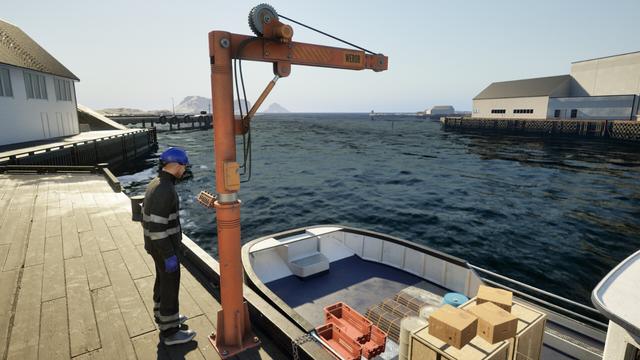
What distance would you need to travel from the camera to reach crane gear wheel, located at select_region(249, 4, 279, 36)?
379 cm

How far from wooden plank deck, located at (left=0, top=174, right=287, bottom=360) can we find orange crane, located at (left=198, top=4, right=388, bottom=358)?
37cm

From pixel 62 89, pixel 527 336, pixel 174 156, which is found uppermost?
pixel 62 89

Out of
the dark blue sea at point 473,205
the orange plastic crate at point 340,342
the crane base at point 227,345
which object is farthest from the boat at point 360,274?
the dark blue sea at point 473,205

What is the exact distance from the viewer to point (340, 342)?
5.34 metres

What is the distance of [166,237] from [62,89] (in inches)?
1515

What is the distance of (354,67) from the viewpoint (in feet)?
15.6

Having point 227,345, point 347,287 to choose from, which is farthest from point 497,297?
point 347,287

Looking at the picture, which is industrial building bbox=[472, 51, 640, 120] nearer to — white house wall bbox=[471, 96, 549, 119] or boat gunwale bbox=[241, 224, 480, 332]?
white house wall bbox=[471, 96, 549, 119]

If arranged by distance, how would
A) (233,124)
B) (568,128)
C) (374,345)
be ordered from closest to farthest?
1. (233,124)
2. (374,345)
3. (568,128)

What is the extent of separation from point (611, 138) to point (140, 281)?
79188 millimetres

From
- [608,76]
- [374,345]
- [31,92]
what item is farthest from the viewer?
[608,76]

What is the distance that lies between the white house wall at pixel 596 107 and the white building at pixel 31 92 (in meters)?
84.4

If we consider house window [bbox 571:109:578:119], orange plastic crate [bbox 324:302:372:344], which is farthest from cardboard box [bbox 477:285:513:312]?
house window [bbox 571:109:578:119]

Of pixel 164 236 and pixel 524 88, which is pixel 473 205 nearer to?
pixel 164 236
